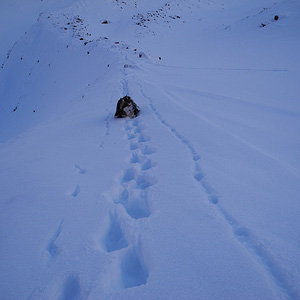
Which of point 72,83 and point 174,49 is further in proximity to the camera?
point 174,49

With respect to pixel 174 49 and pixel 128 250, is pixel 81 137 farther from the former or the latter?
pixel 174 49

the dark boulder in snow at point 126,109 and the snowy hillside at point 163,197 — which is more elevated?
the dark boulder in snow at point 126,109

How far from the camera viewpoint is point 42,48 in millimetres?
14164

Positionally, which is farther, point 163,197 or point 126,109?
point 126,109

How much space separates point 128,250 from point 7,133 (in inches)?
322

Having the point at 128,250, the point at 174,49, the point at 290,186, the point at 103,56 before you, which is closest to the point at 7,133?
the point at 103,56

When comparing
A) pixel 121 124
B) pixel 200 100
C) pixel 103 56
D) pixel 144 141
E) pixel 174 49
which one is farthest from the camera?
pixel 174 49

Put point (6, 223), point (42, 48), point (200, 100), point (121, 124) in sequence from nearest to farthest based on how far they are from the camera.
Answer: point (6, 223)
point (121, 124)
point (200, 100)
point (42, 48)

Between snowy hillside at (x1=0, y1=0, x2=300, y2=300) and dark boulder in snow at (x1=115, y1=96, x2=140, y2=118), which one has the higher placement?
dark boulder in snow at (x1=115, y1=96, x2=140, y2=118)

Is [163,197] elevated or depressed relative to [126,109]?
depressed

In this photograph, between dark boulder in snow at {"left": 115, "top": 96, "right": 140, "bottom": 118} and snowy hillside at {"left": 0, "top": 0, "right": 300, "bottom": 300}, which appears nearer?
snowy hillside at {"left": 0, "top": 0, "right": 300, "bottom": 300}

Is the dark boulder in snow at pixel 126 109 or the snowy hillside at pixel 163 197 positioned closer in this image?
the snowy hillside at pixel 163 197

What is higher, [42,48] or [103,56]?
[42,48]

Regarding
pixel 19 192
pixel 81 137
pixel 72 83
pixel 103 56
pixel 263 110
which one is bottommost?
pixel 19 192
